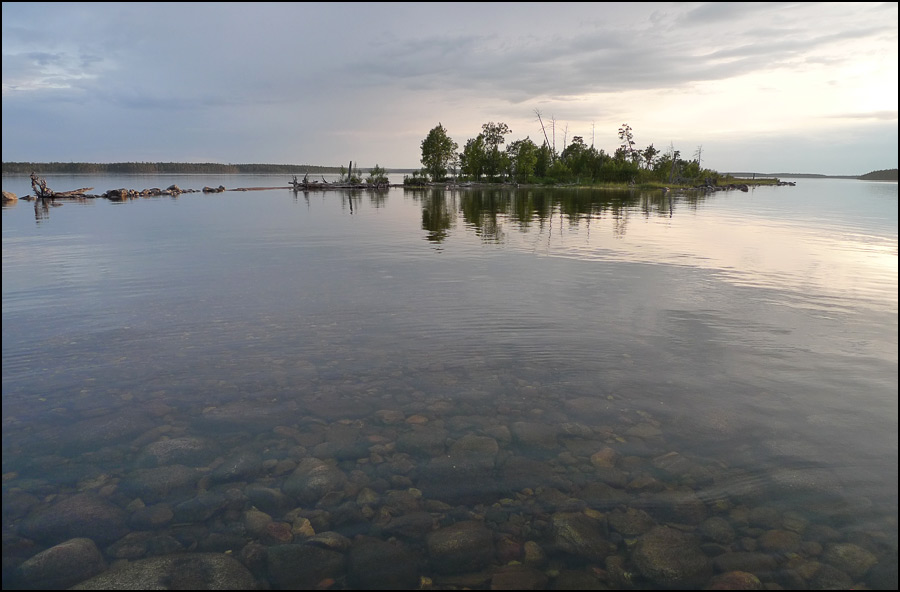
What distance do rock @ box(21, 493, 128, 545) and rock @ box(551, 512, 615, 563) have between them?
185 inches

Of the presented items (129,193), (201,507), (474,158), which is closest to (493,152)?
(474,158)

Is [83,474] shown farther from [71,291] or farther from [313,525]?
[71,291]

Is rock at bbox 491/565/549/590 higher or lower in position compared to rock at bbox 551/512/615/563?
lower

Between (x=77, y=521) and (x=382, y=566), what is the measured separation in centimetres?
350

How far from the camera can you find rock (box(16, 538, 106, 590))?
4.58m

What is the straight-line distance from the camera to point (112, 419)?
7.54 m

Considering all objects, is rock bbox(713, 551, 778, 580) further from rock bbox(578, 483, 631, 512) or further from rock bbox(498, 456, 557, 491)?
rock bbox(498, 456, 557, 491)

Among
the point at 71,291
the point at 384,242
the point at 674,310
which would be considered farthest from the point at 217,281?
the point at 674,310

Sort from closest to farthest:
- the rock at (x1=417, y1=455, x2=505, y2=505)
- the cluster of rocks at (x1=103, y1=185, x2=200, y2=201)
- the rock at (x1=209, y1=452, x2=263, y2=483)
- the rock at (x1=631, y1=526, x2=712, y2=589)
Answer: the rock at (x1=631, y1=526, x2=712, y2=589) → the rock at (x1=417, y1=455, x2=505, y2=505) → the rock at (x1=209, y1=452, x2=263, y2=483) → the cluster of rocks at (x1=103, y1=185, x2=200, y2=201)

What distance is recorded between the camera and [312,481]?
6.10 meters

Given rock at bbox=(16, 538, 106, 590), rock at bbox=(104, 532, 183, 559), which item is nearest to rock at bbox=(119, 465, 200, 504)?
rock at bbox=(104, 532, 183, 559)

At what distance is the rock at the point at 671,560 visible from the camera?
183 inches

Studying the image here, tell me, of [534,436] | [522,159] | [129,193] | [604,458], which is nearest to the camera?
[604,458]

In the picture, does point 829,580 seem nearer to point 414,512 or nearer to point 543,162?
point 414,512
